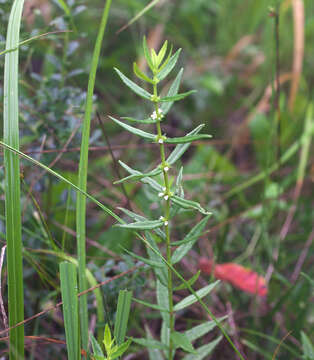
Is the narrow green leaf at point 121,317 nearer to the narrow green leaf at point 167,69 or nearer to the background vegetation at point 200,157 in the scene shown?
the background vegetation at point 200,157

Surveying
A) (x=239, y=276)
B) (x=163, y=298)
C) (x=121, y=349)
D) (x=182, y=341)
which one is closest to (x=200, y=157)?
(x=239, y=276)

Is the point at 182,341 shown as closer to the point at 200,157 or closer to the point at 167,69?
the point at 167,69

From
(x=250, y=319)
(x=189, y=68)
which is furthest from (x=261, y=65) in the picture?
(x=250, y=319)

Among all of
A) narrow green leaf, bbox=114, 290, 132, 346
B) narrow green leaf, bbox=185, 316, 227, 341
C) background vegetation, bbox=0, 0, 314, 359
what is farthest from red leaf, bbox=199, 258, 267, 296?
narrow green leaf, bbox=114, 290, 132, 346

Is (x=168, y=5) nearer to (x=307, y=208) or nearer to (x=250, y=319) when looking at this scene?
(x=307, y=208)

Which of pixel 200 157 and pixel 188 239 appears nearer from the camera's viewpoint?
pixel 188 239

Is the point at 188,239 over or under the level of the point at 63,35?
under

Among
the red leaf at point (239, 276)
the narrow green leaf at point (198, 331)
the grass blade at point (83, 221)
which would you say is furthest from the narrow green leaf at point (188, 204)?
the red leaf at point (239, 276)
